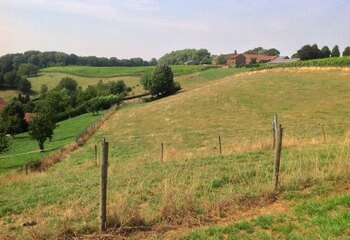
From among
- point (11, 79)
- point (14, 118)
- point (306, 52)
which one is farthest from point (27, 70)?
point (306, 52)

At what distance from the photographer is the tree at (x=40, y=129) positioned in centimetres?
4416

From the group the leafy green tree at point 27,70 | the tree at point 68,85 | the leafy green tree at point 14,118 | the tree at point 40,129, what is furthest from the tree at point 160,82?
the leafy green tree at point 27,70

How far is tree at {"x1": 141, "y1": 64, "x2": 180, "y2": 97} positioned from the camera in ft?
268

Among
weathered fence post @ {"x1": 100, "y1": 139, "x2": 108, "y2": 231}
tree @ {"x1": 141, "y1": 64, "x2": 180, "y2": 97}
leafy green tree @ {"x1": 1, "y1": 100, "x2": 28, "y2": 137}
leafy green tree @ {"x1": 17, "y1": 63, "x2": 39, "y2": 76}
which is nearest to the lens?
weathered fence post @ {"x1": 100, "y1": 139, "x2": 108, "y2": 231}

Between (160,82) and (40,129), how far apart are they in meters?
40.2

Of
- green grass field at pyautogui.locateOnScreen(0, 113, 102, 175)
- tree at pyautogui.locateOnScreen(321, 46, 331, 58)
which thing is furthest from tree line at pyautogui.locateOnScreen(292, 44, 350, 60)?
green grass field at pyautogui.locateOnScreen(0, 113, 102, 175)

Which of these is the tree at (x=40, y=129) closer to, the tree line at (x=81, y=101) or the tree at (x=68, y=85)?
the tree line at (x=81, y=101)

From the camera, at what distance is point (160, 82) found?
267ft

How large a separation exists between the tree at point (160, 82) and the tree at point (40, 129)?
37.5 metres

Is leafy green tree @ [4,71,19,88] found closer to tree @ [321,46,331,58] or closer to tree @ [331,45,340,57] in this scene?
tree @ [321,46,331,58]

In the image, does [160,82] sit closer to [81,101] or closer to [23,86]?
[81,101]

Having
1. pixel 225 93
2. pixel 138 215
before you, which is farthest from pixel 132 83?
pixel 138 215

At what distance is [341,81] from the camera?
53.8 meters

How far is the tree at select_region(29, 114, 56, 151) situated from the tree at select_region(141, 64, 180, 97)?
3751cm
